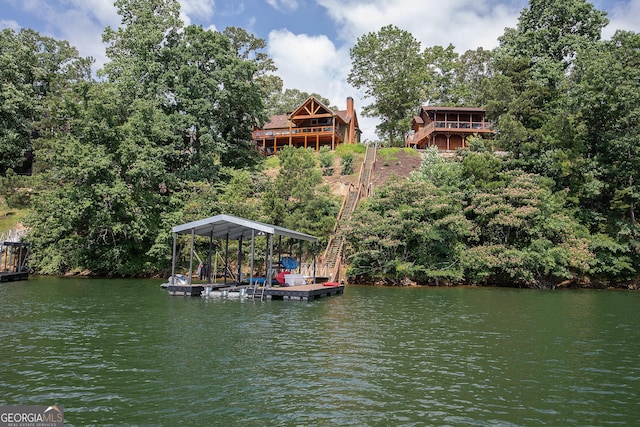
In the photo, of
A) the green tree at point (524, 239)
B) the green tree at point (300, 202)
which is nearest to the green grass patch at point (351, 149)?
the green tree at point (300, 202)

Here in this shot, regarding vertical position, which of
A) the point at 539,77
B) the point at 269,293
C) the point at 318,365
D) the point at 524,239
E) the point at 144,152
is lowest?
the point at 318,365

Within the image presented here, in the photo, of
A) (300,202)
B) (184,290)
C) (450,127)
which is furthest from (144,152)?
(450,127)

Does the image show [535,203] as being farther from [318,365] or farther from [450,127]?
[318,365]

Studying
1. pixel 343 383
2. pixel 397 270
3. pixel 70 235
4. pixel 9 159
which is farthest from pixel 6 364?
pixel 9 159

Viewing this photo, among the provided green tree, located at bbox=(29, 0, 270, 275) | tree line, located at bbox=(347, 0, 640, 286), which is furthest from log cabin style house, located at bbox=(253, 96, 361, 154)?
tree line, located at bbox=(347, 0, 640, 286)

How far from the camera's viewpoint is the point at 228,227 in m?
23.3

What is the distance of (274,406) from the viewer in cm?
729

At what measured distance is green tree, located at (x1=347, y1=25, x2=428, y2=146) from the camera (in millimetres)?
56156

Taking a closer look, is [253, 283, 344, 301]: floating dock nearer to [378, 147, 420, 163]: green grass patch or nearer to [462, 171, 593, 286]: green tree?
[462, 171, 593, 286]: green tree

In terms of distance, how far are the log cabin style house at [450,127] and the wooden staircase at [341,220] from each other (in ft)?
31.3

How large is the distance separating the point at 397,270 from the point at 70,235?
23115 millimetres

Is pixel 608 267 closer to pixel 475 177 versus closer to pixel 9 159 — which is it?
pixel 475 177

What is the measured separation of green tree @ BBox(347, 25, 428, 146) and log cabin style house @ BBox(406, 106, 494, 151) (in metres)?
3.48

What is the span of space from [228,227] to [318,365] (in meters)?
14.4
